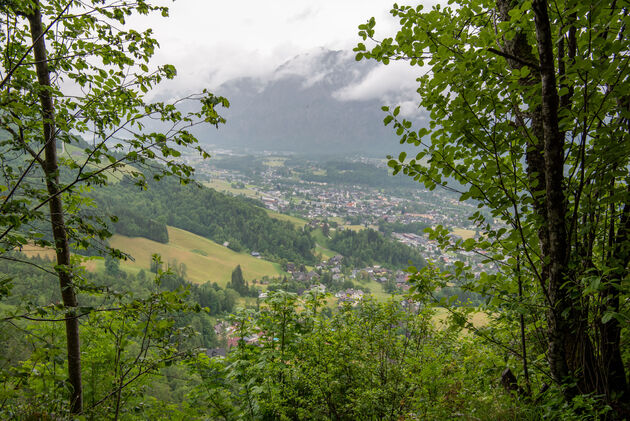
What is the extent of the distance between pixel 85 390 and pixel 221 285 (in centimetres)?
6941

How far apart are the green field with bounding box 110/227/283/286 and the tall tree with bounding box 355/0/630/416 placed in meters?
74.0

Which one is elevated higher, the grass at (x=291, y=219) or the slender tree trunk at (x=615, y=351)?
the grass at (x=291, y=219)

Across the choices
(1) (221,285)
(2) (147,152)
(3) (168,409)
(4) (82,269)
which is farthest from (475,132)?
(1) (221,285)

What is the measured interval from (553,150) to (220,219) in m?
117

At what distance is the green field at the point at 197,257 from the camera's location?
74.0 metres

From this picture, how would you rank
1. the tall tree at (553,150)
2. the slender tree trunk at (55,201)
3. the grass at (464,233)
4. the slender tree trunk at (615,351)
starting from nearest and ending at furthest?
the tall tree at (553,150) → the slender tree trunk at (615,351) → the slender tree trunk at (55,201) → the grass at (464,233)

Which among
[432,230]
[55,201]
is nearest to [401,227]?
[432,230]

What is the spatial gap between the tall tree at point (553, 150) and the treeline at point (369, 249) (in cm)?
9331

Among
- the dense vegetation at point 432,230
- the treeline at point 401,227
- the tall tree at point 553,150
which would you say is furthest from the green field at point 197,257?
the tall tree at point 553,150

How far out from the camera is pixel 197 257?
8369 centimetres

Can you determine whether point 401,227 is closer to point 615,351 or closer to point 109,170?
point 615,351

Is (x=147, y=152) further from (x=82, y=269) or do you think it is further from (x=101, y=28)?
(x=82, y=269)

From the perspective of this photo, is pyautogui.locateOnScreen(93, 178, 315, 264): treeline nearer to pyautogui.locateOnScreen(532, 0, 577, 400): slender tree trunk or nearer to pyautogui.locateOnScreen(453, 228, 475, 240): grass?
pyautogui.locateOnScreen(453, 228, 475, 240): grass

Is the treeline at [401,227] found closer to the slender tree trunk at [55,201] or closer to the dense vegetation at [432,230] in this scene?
the dense vegetation at [432,230]
